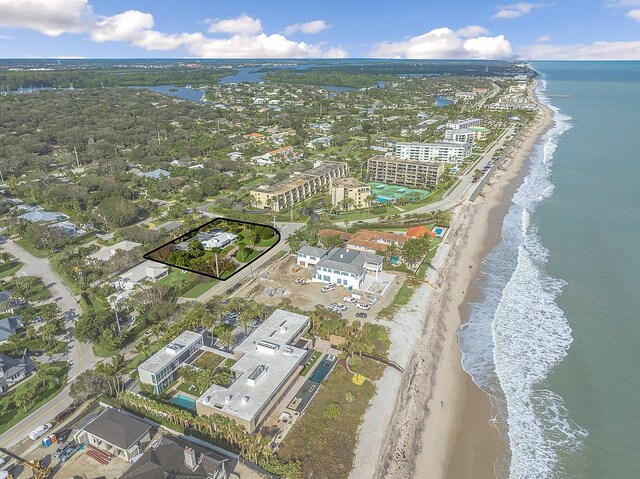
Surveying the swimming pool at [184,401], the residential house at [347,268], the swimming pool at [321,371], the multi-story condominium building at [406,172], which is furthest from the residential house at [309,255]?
the multi-story condominium building at [406,172]

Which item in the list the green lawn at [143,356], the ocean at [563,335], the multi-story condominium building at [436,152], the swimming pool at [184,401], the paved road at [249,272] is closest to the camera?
the ocean at [563,335]

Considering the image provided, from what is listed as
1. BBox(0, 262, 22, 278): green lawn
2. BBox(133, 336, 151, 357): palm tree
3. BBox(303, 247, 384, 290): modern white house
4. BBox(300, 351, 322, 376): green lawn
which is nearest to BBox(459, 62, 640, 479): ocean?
A: BBox(303, 247, 384, 290): modern white house

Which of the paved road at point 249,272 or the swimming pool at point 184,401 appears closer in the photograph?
the swimming pool at point 184,401

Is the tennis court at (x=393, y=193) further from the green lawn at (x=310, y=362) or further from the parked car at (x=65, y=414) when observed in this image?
the parked car at (x=65, y=414)

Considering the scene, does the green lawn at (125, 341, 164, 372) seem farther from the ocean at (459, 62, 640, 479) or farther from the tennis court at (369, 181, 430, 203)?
the tennis court at (369, 181, 430, 203)

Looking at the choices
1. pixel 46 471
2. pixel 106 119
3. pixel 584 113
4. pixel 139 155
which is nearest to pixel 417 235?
pixel 46 471

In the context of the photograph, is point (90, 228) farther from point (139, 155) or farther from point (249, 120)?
point (249, 120)

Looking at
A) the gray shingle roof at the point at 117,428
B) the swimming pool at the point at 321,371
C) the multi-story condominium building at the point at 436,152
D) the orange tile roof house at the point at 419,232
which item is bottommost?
the swimming pool at the point at 321,371
